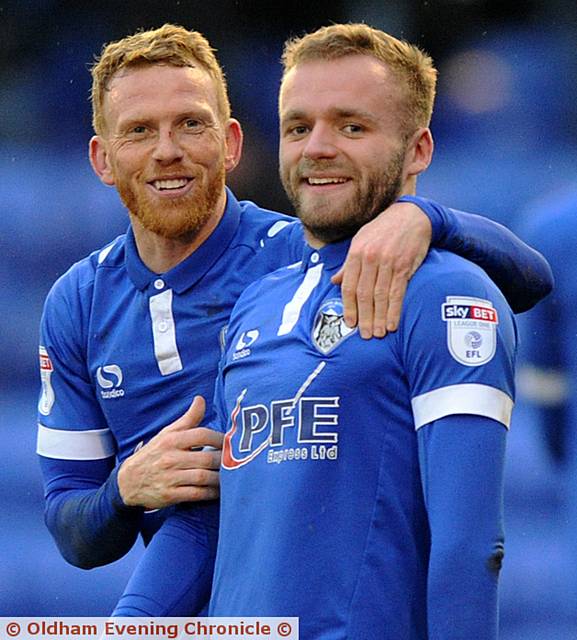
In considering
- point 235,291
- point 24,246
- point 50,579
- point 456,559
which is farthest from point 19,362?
point 456,559

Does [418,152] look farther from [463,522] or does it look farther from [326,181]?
[463,522]

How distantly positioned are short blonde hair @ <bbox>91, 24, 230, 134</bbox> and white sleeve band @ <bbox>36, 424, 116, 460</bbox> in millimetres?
531

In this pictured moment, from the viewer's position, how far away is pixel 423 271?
1993 millimetres

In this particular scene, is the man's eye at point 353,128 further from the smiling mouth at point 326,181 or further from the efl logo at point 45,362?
the efl logo at point 45,362

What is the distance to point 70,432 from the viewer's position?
2596 mm

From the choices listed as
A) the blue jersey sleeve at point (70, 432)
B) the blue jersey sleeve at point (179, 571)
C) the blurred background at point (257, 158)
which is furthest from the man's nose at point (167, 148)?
the blurred background at point (257, 158)

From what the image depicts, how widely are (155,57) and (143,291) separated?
0.40 metres

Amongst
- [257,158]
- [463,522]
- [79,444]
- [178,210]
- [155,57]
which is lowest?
[463,522]

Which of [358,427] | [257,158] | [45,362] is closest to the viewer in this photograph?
[358,427]

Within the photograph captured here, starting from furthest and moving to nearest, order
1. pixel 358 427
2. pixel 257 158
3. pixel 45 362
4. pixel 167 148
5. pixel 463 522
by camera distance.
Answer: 1. pixel 257 158
2. pixel 45 362
3. pixel 167 148
4. pixel 358 427
5. pixel 463 522

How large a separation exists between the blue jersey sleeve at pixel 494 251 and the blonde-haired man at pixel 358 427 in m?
0.07

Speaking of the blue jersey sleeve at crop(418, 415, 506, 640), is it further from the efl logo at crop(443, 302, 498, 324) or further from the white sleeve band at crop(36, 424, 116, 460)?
the white sleeve band at crop(36, 424, 116, 460)

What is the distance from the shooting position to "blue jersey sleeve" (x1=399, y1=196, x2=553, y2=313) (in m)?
2.12

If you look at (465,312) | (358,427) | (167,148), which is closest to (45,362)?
(167,148)
